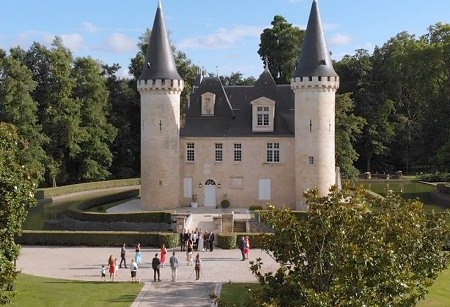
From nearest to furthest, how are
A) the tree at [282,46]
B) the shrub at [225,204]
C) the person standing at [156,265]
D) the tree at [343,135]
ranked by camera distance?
the person standing at [156,265]
the shrub at [225,204]
the tree at [343,135]
the tree at [282,46]

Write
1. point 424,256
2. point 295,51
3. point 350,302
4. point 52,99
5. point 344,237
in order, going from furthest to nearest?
point 295,51 < point 52,99 < point 424,256 < point 344,237 < point 350,302

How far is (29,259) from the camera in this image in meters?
27.0

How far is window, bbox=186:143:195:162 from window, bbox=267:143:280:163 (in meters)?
5.23

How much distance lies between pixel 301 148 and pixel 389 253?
88.1 feet

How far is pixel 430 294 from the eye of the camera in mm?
19172

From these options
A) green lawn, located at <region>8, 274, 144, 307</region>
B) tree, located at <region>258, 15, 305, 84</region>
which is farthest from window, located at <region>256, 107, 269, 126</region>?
tree, located at <region>258, 15, 305, 84</region>

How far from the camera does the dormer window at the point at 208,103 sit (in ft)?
135

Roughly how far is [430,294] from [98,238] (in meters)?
17.3

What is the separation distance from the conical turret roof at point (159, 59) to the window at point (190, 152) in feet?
15.4

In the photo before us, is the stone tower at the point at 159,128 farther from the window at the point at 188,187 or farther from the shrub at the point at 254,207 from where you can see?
the shrub at the point at 254,207

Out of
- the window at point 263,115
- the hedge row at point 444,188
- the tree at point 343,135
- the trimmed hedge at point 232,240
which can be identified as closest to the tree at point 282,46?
the tree at point 343,135

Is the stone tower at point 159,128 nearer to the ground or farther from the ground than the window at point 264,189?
farther from the ground

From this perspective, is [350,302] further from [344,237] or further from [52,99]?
[52,99]

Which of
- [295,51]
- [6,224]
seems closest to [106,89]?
[295,51]
